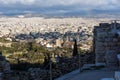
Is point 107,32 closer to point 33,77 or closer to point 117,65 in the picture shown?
point 117,65

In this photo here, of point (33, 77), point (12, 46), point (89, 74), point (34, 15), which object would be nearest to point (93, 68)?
point (89, 74)

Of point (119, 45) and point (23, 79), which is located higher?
point (119, 45)

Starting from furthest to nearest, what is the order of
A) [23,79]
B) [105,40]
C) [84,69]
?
[23,79], [105,40], [84,69]

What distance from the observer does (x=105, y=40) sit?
10.6 m

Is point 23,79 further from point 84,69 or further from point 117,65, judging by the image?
point 117,65

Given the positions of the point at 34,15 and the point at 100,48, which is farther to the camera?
the point at 34,15

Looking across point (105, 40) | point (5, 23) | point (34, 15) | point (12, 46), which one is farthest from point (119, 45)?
point (5, 23)

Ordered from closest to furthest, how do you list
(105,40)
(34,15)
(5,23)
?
(105,40) < (34,15) < (5,23)

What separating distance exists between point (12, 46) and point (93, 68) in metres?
33.0

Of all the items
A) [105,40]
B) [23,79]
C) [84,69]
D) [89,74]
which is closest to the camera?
[89,74]

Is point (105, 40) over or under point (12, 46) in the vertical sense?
over

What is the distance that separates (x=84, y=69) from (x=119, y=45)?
39.2 inches

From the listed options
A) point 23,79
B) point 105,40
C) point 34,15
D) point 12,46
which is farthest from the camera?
point 34,15

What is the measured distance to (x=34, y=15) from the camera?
77.6 meters
